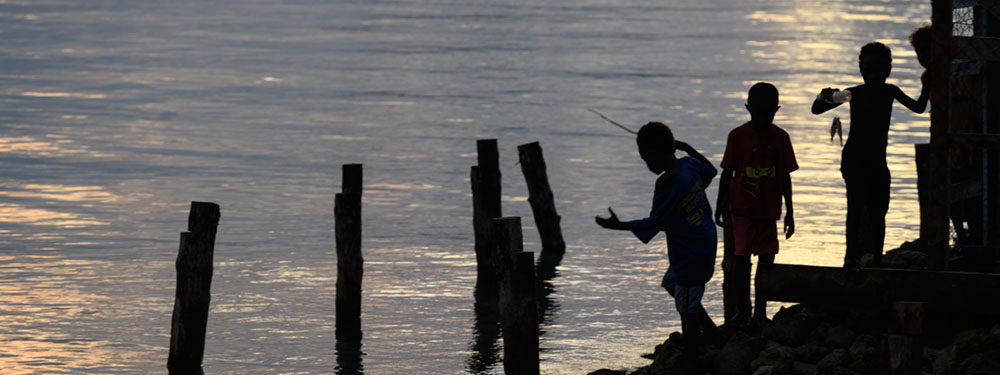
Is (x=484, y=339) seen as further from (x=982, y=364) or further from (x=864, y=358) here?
(x=982, y=364)

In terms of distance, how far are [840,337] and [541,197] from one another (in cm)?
722

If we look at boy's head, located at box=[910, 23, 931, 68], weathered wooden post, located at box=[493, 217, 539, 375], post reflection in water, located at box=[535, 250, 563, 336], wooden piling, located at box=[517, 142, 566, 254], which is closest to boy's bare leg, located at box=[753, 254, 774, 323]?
weathered wooden post, located at box=[493, 217, 539, 375]

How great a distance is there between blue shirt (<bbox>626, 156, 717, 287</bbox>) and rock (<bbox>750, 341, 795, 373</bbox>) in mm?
814

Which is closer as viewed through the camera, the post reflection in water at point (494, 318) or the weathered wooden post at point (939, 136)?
the weathered wooden post at point (939, 136)

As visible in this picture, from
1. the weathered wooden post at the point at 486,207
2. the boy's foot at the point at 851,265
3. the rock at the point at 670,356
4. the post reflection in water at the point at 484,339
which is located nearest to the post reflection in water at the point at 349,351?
the post reflection in water at the point at 484,339

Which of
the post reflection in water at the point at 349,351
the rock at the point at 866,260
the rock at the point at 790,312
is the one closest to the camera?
the rock at the point at 790,312

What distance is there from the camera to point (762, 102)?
32.8 ft

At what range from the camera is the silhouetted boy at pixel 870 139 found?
33.9 feet

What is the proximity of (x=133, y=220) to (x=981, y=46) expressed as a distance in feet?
42.6

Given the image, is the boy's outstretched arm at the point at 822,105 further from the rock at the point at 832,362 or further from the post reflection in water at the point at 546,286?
the post reflection in water at the point at 546,286

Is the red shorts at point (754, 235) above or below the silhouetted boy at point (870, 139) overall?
below

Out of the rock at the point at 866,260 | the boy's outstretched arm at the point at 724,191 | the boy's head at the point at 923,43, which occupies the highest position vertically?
the boy's head at the point at 923,43

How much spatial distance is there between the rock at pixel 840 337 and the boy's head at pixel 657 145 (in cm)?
188

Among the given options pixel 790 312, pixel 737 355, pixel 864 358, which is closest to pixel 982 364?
pixel 864 358
